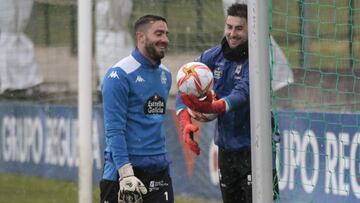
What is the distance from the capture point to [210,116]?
7.18 meters

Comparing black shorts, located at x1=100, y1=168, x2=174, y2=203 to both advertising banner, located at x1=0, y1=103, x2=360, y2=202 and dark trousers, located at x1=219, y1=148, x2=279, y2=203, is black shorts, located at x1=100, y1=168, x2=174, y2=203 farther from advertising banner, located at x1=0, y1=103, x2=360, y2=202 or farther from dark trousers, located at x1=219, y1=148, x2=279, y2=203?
advertising banner, located at x1=0, y1=103, x2=360, y2=202

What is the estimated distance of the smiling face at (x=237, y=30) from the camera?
7180mm

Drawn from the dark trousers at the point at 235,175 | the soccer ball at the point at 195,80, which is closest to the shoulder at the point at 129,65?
the soccer ball at the point at 195,80

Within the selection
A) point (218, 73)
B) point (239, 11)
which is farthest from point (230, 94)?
point (239, 11)

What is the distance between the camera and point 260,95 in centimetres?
561

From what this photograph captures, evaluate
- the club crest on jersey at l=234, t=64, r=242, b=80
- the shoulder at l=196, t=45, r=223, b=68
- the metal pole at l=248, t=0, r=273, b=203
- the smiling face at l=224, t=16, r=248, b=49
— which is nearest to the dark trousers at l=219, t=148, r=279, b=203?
the club crest on jersey at l=234, t=64, r=242, b=80

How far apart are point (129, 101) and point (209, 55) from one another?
2.69 feet

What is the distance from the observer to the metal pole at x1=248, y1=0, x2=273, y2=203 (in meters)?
5.59

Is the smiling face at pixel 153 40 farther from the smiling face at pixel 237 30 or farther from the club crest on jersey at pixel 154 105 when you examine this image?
the smiling face at pixel 237 30

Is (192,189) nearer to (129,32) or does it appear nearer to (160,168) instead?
(129,32)

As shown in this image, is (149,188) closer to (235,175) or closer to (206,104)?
(235,175)

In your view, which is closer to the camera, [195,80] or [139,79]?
[195,80]

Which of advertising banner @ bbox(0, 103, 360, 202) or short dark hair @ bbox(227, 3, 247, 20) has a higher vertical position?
short dark hair @ bbox(227, 3, 247, 20)

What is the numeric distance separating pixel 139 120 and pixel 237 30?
977 millimetres
